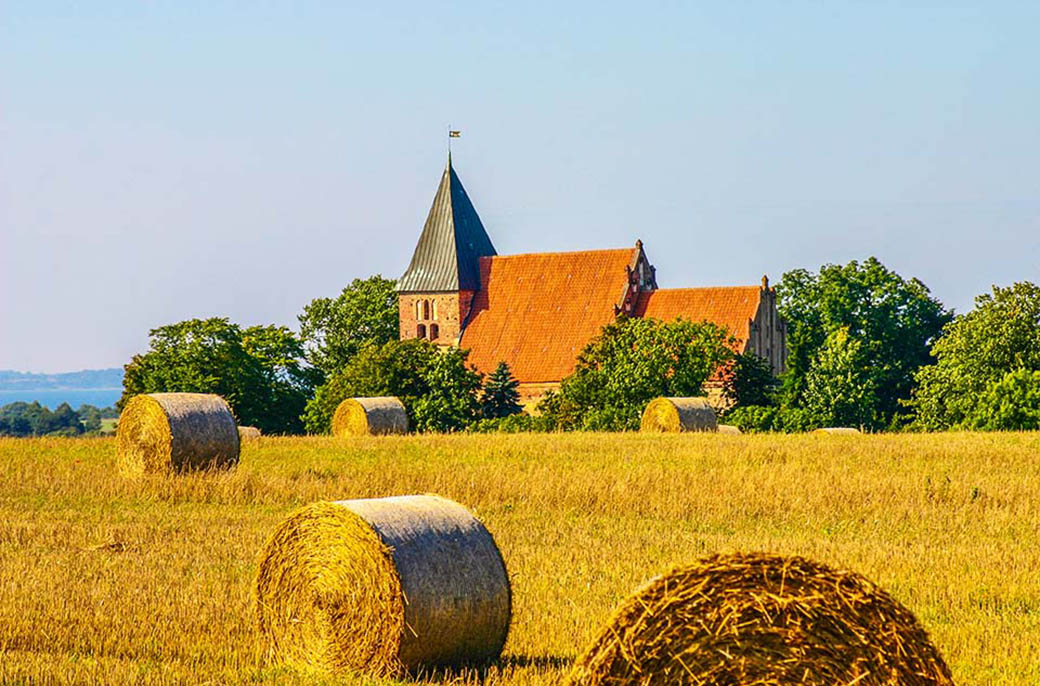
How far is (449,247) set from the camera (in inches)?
3467

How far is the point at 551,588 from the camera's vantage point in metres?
14.6

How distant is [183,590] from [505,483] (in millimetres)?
10785

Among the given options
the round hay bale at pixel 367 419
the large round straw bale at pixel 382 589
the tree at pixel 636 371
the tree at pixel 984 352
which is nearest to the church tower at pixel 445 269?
the tree at pixel 636 371

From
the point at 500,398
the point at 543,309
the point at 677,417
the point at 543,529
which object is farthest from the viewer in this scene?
the point at 543,309

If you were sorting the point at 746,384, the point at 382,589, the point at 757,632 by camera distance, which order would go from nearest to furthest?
the point at 757,632, the point at 382,589, the point at 746,384

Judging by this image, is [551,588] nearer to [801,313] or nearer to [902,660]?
[902,660]

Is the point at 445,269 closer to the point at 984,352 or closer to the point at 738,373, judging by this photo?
the point at 738,373

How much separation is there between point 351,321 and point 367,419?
185 feet

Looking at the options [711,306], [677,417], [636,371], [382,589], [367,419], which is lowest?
[382,589]

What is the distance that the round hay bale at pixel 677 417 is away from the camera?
43.4 m

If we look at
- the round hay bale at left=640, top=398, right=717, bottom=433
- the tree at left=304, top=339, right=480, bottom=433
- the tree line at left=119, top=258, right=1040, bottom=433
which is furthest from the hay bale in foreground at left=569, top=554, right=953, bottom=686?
the tree at left=304, top=339, right=480, bottom=433

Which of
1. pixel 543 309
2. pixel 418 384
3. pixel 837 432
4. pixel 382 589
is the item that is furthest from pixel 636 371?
pixel 382 589

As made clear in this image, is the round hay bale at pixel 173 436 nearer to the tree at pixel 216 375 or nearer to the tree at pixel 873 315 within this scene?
the tree at pixel 216 375

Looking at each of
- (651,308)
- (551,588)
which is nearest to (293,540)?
(551,588)
